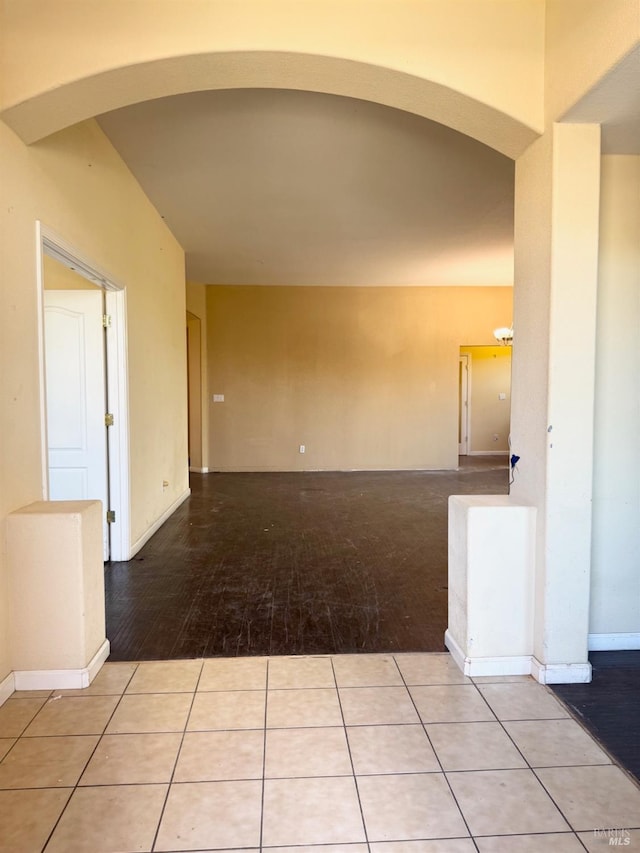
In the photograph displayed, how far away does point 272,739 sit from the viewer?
182 centimetres

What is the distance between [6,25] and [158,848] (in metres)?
2.99

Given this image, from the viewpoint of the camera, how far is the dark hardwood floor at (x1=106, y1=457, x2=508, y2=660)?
2.62 m

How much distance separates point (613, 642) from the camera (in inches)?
97.3

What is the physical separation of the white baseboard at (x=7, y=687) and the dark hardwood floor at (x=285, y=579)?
46 cm

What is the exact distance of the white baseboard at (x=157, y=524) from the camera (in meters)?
4.03

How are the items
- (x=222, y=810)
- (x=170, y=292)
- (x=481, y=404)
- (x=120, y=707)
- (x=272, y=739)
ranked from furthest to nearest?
(x=481, y=404)
(x=170, y=292)
(x=120, y=707)
(x=272, y=739)
(x=222, y=810)

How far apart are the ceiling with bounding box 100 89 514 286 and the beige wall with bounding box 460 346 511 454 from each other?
13.3ft

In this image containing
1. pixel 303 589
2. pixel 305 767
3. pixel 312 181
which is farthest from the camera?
pixel 312 181

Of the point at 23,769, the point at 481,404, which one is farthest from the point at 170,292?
the point at 481,404

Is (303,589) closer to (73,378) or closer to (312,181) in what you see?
(73,378)

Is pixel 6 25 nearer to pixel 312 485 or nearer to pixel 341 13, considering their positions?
pixel 341 13

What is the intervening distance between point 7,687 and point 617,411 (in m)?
3.01

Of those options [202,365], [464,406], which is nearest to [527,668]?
[202,365]

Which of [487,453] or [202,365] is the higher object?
[202,365]
